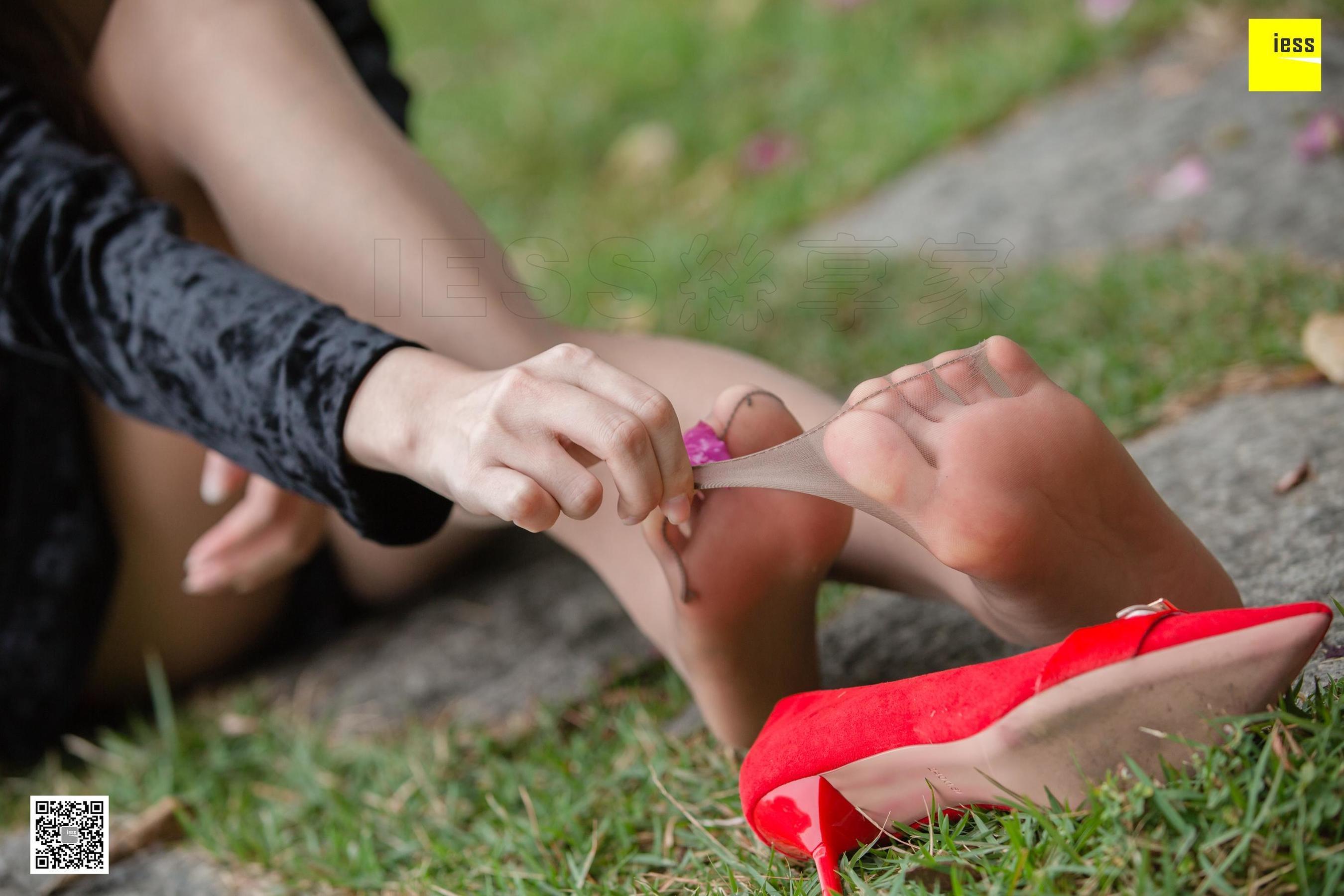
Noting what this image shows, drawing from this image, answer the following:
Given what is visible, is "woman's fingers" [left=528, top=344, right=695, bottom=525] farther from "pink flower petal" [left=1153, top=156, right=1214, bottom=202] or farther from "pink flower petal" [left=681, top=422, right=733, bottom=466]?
"pink flower petal" [left=1153, top=156, right=1214, bottom=202]

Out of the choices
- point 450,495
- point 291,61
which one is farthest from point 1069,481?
point 291,61

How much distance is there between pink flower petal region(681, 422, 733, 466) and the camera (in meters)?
0.68

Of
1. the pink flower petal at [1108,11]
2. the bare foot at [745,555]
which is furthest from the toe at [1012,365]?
the pink flower petal at [1108,11]

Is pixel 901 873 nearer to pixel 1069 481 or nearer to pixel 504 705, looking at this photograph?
pixel 1069 481

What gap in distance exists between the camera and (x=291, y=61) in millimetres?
938

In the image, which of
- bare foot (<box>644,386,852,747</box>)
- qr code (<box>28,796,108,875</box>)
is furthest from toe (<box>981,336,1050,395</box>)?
qr code (<box>28,796,108,875</box>)

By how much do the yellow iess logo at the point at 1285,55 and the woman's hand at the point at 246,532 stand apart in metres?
1.52

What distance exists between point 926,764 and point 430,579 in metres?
0.86

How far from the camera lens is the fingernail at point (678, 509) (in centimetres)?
65

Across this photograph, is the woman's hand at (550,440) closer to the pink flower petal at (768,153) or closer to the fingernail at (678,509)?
the fingernail at (678,509)

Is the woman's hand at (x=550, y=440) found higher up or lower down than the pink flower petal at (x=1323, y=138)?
higher up

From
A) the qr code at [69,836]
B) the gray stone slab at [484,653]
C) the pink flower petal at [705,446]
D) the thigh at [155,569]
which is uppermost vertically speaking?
the pink flower petal at [705,446]

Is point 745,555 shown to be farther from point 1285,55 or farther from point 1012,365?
point 1285,55

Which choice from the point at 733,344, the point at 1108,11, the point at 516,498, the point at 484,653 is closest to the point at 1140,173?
the point at 1108,11
